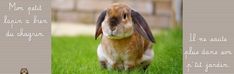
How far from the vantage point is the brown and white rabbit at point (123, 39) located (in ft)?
8.24

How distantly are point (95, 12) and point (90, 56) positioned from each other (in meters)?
1.28

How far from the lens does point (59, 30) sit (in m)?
4.09

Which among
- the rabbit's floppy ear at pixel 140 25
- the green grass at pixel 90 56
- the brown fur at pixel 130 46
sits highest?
the rabbit's floppy ear at pixel 140 25

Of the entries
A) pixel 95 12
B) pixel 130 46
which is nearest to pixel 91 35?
pixel 95 12

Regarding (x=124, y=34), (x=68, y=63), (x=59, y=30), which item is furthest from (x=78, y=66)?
(x=59, y=30)

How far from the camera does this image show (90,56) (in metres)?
3.09

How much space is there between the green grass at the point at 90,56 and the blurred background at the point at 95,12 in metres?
0.29

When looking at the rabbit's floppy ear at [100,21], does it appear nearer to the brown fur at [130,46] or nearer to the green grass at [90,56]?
the brown fur at [130,46]

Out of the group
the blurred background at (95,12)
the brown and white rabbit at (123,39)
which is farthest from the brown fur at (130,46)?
the blurred background at (95,12)

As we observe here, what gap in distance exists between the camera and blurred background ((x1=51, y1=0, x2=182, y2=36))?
425cm
